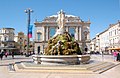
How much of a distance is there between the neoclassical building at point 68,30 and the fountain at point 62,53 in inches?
2759

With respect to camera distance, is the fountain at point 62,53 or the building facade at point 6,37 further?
the building facade at point 6,37

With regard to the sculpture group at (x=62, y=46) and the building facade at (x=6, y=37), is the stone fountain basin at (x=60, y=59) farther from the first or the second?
the building facade at (x=6, y=37)

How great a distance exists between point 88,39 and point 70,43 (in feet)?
241

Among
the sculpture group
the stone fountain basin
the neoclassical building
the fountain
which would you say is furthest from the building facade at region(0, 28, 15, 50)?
the stone fountain basin

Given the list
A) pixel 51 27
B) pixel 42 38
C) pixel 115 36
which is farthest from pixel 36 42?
pixel 115 36

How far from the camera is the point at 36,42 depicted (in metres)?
94.7

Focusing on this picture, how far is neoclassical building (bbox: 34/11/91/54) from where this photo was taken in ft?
305

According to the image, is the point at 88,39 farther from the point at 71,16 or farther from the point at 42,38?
the point at 42,38

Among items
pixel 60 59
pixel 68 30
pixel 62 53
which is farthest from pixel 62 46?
pixel 68 30

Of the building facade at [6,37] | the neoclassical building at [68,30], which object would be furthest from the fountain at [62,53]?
the neoclassical building at [68,30]

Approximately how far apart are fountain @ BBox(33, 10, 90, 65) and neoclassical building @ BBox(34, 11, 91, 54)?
2759 inches

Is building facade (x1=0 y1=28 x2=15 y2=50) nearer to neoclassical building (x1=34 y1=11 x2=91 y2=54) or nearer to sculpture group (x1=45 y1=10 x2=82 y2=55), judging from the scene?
neoclassical building (x1=34 y1=11 x2=91 y2=54)

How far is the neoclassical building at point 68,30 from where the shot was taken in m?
93.0

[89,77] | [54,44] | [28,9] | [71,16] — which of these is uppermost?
[71,16]
